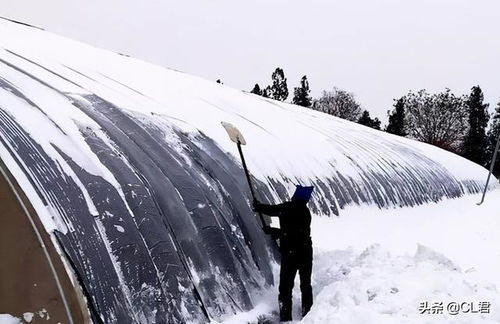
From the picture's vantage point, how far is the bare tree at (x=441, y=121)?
48.9m

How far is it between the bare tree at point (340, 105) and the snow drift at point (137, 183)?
4773cm

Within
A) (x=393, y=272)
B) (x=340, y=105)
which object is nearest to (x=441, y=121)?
(x=340, y=105)

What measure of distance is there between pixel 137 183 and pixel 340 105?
5244cm

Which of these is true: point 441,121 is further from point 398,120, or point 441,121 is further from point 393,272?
point 393,272

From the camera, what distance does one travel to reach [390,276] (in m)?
4.68

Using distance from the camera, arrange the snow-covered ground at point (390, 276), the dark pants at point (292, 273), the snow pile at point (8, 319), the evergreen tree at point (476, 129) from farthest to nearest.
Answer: the evergreen tree at point (476, 129)
the dark pants at point (292, 273)
the snow-covered ground at point (390, 276)
the snow pile at point (8, 319)

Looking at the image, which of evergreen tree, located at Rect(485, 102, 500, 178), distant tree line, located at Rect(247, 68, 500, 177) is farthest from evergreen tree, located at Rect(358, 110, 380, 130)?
evergreen tree, located at Rect(485, 102, 500, 178)

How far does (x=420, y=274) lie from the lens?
15.4ft

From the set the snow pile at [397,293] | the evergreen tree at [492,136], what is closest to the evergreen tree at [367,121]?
the evergreen tree at [492,136]

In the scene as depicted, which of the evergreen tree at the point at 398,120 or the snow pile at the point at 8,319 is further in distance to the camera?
the evergreen tree at the point at 398,120

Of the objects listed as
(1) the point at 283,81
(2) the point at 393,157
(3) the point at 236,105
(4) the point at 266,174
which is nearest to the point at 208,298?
(4) the point at 266,174

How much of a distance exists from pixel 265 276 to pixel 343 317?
4.74ft

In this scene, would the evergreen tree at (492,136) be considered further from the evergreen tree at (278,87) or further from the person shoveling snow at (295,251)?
the person shoveling snow at (295,251)

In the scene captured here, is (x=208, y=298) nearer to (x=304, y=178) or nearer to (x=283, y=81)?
(x=304, y=178)
